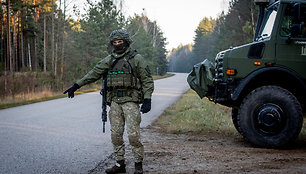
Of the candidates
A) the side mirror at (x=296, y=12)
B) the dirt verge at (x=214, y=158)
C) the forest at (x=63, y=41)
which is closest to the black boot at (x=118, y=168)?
the dirt verge at (x=214, y=158)

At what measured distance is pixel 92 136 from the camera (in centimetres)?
638

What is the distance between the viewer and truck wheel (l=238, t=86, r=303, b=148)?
4973mm

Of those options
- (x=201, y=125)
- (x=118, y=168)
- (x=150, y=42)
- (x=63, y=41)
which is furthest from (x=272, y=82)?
(x=150, y=42)

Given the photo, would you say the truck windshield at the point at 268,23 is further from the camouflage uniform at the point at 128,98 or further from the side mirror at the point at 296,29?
the camouflage uniform at the point at 128,98

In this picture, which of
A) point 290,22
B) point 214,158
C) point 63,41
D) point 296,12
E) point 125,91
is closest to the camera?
point 125,91

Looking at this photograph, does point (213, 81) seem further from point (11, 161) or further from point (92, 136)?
point (11, 161)

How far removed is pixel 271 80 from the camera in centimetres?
554

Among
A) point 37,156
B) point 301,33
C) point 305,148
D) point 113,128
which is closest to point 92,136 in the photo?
point 37,156

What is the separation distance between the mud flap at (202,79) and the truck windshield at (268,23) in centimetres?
130

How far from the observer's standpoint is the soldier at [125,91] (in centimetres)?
379

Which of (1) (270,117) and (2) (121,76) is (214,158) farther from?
(2) (121,76)

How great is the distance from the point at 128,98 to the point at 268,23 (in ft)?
11.9

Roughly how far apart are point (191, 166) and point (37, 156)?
8.67ft

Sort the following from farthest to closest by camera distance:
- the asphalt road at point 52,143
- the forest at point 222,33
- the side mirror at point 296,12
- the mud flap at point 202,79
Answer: the forest at point 222,33 < the mud flap at point 202,79 < the side mirror at point 296,12 < the asphalt road at point 52,143
